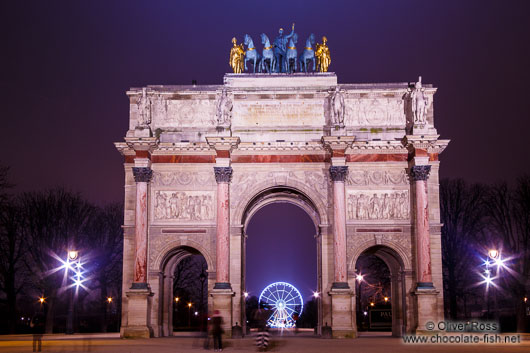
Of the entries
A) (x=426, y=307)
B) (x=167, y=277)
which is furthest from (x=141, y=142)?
(x=426, y=307)

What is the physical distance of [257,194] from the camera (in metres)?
38.6

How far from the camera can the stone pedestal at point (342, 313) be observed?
1399 inches

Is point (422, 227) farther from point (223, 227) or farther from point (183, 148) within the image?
point (183, 148)

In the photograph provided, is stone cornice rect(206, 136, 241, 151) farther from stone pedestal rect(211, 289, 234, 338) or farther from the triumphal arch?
stone pedestal rect(211, 289, 234, 338)

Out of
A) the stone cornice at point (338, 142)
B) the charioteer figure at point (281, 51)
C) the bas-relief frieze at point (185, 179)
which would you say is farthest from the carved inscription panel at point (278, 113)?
the bas-relief frieze at point (185, 179)

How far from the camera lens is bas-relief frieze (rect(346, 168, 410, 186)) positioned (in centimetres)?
3816

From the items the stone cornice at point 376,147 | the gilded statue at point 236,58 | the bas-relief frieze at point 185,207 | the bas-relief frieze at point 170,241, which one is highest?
the gilded statue at point 236,58

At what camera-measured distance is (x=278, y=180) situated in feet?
125

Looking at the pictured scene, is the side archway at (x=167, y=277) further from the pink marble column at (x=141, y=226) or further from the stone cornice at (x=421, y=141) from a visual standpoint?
the stone cornice at (x=421, y=141)

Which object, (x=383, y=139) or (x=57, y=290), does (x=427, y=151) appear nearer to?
(x=383, y=139)

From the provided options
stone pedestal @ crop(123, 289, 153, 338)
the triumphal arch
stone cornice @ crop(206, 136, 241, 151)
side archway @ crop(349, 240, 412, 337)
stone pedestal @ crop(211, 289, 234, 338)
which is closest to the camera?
stone pedestal @ crop(123, 289, 153, 338)

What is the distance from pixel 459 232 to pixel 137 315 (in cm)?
2718

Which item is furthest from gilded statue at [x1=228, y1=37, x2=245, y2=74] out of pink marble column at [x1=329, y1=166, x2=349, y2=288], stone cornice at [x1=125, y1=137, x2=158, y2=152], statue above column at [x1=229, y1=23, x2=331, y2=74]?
pink marble column at [x1=329, y1=166, x2=349, y2=288]

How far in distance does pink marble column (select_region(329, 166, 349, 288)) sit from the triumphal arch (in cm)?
6
